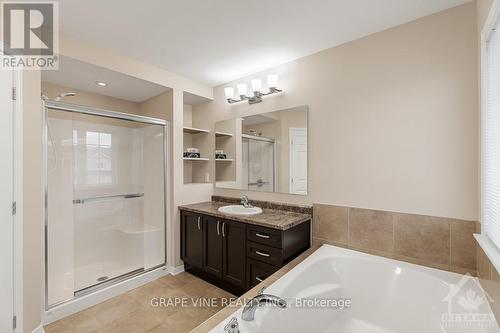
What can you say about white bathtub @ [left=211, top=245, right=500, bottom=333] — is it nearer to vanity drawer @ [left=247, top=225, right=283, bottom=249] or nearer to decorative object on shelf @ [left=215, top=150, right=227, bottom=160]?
vanity drawer @ [left=247, top=225, right=283, bottom=249]

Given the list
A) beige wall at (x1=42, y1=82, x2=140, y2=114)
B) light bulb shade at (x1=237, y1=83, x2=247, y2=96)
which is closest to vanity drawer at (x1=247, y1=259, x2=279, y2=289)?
light bulb shade at (x1=237, y1=83, x2=247, y2=96)

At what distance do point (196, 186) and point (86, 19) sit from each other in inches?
79.0

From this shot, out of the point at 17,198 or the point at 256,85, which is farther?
the point at 256,85

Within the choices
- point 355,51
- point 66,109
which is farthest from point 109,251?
point 355,51

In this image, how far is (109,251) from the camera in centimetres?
268

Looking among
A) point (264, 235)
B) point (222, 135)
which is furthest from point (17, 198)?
point (222, 135)

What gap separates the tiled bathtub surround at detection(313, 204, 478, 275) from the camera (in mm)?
1572

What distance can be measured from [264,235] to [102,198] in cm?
206

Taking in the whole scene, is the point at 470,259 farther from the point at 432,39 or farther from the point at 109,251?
the point at 109,251

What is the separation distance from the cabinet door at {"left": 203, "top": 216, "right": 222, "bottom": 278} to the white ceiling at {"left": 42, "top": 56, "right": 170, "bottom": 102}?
5.81ft

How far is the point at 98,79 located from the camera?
2486mm

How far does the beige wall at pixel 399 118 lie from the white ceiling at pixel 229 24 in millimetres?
180

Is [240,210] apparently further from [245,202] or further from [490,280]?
[490,280]

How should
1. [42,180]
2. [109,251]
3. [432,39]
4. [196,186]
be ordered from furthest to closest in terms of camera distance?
1. [196,186]
2. [109,251]
3. [42,180]
4. [432,39]
